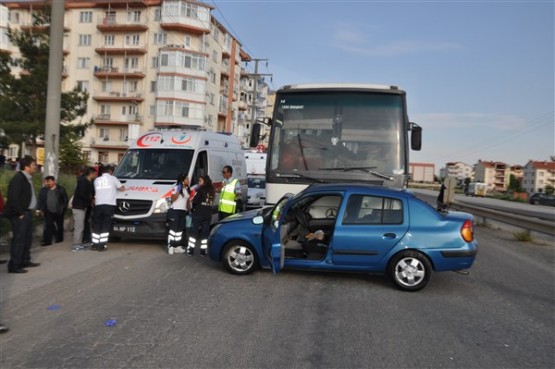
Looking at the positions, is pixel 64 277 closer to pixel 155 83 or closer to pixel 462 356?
pixel 462 356

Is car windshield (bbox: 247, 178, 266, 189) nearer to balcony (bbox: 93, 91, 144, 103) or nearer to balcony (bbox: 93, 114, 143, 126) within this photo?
balcony (bbox: 93, 114, 143, 126)

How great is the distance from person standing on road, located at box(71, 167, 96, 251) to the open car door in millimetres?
4468

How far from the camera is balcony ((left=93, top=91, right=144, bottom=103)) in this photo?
188 ft

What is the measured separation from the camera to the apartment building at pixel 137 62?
54844 mm

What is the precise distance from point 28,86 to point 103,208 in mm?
23540

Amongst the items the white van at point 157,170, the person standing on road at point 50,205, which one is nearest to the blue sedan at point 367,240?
the white van at point 157,170

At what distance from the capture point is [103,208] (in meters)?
9.49

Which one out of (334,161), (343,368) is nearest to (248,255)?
(334,161)

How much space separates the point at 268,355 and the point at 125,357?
127cm

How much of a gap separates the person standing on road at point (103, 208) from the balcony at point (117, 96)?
50.3 metres

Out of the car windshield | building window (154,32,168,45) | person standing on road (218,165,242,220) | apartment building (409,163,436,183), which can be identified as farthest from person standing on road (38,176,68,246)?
building window (154,32,168,45)

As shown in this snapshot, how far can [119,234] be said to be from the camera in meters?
10.1

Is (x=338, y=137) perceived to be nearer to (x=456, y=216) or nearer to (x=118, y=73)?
(x=456, y=216)

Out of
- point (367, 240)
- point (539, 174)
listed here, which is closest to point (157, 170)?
point (367, 240)
